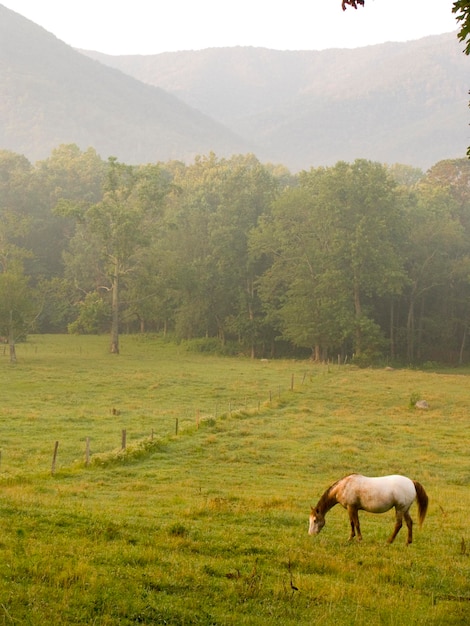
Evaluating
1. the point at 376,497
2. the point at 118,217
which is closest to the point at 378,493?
the point at 376,497

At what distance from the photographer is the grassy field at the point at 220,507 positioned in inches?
413

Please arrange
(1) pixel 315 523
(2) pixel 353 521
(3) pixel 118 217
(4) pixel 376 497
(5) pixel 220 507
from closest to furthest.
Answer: (4) pixel 376 497, (2) pixel 353 521, (1) pixel 315 523, (5) pixel 220 507, (3) pixel 118 217

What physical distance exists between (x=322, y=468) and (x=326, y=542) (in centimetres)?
1158

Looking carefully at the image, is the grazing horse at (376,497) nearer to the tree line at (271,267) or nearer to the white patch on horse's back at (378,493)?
the white patch on horse's back at (378,493)

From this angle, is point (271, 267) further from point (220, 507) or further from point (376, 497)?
point (376, 497)

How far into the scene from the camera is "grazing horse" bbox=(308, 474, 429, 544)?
14.3 metres

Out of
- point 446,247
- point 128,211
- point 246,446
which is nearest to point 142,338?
point 128,211

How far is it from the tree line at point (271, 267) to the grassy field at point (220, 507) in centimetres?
2599

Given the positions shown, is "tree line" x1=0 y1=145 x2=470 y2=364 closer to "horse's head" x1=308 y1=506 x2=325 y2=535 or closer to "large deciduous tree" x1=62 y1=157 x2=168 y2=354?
"large deciduous tree" x1=62 y1=157 x2=168 y2=354

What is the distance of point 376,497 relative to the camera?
47.0 feet

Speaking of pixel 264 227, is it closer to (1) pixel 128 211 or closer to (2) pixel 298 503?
(1) pixel 128 211

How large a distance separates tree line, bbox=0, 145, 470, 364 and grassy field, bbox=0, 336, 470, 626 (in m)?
26.0

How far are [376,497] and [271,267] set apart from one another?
68.2m

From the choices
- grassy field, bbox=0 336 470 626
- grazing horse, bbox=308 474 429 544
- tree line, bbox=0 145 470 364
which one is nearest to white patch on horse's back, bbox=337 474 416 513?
grazing horse, bbox=308 474 429 544
